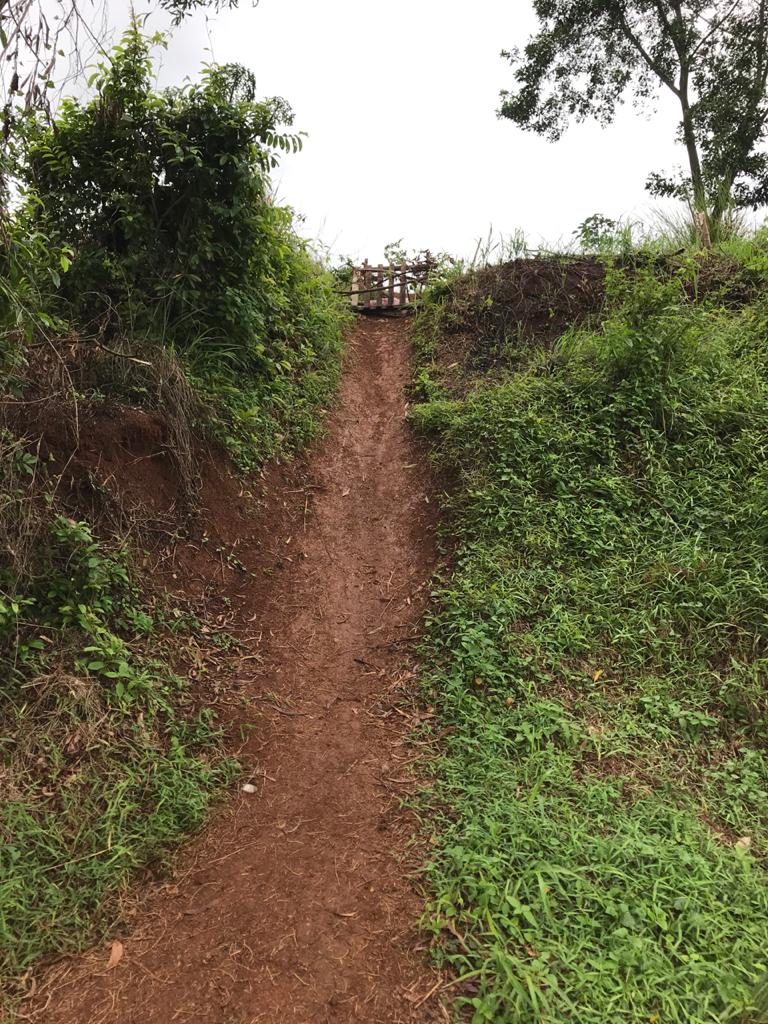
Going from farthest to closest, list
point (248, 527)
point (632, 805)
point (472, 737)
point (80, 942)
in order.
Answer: point (248, 527), point (472, 737), point (632, 805), point (80, 942)

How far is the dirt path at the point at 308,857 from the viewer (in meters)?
2.28

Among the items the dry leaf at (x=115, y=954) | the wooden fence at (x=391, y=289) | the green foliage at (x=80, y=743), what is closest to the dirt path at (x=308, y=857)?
the dry leaf at (x=115, y=954)

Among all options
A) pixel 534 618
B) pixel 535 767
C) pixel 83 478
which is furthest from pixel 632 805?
pixel 83 478

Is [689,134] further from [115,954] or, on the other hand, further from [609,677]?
[115,954]

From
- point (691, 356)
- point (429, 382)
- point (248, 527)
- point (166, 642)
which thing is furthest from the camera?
point (429, 382)

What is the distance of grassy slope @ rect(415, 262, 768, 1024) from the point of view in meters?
2.37

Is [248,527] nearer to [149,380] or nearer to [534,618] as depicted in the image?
[149,380]

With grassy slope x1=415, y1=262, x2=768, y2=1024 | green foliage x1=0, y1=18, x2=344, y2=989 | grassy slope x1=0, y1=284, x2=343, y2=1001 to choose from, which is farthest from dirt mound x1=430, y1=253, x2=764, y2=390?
grassy slope x1=0, y1=284, x2=343, y2=1001

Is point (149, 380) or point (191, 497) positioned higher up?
point (149, 380)

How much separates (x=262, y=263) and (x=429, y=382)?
2.34 m

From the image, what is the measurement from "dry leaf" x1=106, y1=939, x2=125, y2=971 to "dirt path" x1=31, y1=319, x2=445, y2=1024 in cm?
3

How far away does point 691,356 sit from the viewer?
231 inches

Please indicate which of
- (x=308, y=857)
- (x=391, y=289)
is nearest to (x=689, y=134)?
(x=391, y=289)

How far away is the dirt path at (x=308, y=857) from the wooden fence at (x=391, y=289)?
20.8 ft
